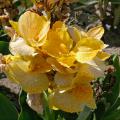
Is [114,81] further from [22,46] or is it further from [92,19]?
[92,19]

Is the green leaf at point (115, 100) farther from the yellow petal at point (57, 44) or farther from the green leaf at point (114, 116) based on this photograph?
the yellow petal at point (57, 44)

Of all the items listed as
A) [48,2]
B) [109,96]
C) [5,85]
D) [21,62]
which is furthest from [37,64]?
[5,85]

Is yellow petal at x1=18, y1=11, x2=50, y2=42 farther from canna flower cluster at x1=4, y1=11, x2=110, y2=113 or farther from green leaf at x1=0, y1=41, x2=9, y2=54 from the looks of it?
green leaf at x1=0, y1=41, x2=9, y2=54

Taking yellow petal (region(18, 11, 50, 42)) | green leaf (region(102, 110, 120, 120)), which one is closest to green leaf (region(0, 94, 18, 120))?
green leaf (region(102, 110, 120, 120))

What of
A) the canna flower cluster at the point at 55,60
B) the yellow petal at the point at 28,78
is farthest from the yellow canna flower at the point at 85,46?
the yellow petal at the point at 28,78

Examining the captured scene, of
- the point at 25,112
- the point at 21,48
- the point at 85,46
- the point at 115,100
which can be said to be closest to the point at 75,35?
the point at 85,46

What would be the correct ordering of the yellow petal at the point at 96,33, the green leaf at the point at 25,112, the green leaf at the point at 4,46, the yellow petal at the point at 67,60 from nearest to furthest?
1. the yellow petal at the point at 67,60
2. the yellow petal at the point at 96,33
3. the green leaf at the point at 25,112
4. the green leaf at the point at 4,46

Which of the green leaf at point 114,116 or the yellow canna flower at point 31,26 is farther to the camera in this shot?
the green leaf at point 114,116
